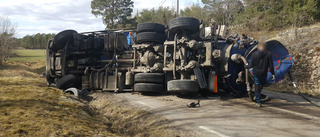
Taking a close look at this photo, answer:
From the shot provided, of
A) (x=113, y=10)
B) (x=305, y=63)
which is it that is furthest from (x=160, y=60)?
(x=113, y=10)

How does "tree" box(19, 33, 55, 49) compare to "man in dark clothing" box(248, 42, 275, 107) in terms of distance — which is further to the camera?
"tree" box(19, 33, 55, 49)

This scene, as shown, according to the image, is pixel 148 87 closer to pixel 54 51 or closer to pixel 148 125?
pixel 148 125

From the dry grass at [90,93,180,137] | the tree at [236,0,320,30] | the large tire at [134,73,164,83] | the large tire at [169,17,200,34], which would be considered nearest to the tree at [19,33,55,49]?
the tree at [236,0,320,30]

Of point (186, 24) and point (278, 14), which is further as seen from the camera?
point (278, 14)

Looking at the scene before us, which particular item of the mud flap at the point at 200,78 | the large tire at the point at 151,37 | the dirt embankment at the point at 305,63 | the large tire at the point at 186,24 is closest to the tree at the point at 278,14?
the dirt embankment at the point at 305,63

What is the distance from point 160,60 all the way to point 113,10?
129 feet

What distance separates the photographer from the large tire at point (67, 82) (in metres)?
10.2

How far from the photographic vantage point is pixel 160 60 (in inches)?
348

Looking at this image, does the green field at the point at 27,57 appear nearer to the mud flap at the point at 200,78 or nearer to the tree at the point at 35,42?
the mud flap at the point at 200,78

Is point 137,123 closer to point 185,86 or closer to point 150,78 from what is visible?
point 185,86

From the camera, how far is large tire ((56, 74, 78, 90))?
1016cm

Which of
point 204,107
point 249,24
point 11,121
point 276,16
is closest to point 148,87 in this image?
point 204,107

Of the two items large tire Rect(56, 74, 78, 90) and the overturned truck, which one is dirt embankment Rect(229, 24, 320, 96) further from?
large tire Rect(56, 74, 78, 90)

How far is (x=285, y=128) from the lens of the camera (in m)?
3.98
